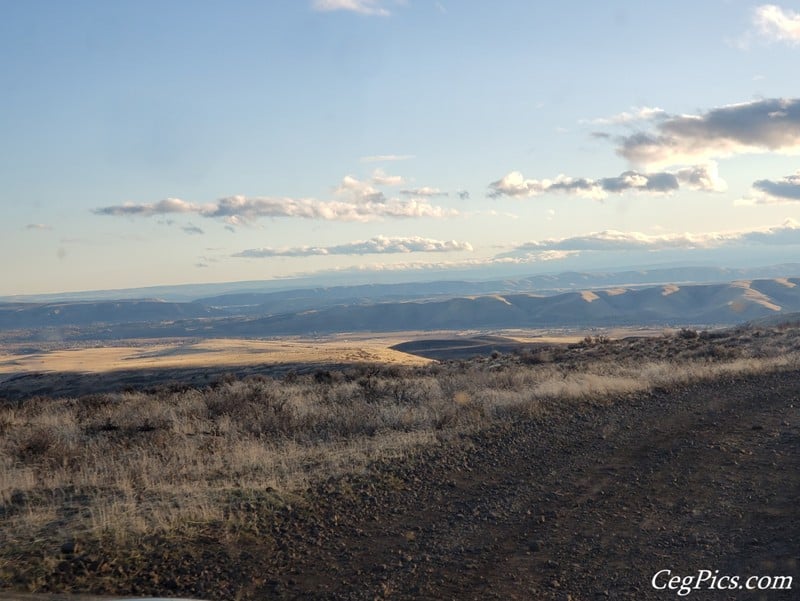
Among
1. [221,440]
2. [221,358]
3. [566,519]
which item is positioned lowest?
[221,358]

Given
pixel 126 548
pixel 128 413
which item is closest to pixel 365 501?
pixel 126 548

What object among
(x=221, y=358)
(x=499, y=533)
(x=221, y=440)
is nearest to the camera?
(x=499, y=533)

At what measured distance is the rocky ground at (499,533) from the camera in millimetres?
6227

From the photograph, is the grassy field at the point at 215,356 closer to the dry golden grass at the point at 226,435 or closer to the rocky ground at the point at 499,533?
the dry golden grass at the point at 226,435

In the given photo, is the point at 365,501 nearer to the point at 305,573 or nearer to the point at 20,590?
the point at 305,573

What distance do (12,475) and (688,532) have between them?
840 cm

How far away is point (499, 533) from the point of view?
24.7 ft

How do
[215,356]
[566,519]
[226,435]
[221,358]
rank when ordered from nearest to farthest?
[566,519] < [226,435] < [221,358] < [215,356]

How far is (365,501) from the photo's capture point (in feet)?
28.2

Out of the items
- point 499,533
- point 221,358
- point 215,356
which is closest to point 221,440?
point 499,533

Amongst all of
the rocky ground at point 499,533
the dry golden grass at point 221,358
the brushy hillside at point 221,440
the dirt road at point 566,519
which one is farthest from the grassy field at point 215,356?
the rocky ground at point 499,533

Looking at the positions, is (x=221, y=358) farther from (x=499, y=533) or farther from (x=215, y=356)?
(x=499, y=533)

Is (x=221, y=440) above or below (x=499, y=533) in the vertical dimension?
above

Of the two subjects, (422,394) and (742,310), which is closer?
(422,394)
